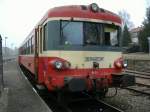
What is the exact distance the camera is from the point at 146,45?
5431 centimetres

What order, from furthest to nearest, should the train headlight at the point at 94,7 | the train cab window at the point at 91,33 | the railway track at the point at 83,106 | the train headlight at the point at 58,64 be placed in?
the railway track at the point at 83,106 → the train headlight at the point at 94,7 → the train cab window at the point at 91,33 → the train headlight at the point at 58,64

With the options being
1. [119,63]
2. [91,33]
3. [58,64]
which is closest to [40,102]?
[58,64]

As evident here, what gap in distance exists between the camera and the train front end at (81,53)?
9.99 meters

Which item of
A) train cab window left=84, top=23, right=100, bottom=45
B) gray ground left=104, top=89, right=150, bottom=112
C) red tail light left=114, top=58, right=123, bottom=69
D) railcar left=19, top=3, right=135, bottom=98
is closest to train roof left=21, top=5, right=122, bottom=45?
railcar left=19, top=3, right=135, bottom=98

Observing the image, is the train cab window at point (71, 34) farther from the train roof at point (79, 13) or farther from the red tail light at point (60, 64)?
the red tail light at point (60, 64)

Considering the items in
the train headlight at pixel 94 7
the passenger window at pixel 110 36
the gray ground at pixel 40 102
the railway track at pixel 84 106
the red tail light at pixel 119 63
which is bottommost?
the railway track at pixel 84 106

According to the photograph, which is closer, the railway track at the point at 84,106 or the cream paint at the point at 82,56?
the cream paint at the point at 82,56

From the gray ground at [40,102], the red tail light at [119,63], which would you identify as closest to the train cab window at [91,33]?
the red tail light at [119,63]

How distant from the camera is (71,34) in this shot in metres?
10.3

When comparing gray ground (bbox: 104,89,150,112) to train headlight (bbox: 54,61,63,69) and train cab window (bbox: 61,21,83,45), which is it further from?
train cab window (bbox: 61,21,83,45)

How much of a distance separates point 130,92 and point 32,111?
19.7 ft

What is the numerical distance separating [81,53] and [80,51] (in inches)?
2.6

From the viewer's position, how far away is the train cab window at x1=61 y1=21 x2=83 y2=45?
33.8 feet

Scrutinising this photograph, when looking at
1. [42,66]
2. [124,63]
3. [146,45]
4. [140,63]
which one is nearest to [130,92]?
[124,63]
